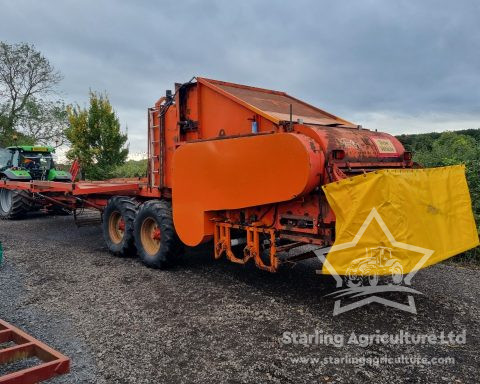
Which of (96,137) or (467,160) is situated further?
(96,137)

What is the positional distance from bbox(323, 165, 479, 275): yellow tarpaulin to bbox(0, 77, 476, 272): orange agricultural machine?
42 cm

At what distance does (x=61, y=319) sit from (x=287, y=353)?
236 cm

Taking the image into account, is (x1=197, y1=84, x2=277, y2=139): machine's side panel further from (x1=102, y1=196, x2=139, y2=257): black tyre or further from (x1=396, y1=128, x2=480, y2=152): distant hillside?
(x1=396, y1=128, x2=480, y2=152): distant hillside

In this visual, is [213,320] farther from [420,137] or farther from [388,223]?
[420,137]

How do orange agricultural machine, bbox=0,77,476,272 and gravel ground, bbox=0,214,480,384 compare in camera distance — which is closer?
gravel ground, bbox=0,214,480,384

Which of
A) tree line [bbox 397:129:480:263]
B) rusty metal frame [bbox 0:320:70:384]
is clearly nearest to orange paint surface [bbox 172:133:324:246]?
rusty metal frame [bbox 0:320:70:384]

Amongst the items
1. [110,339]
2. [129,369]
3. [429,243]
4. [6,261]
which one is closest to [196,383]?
[129,369]

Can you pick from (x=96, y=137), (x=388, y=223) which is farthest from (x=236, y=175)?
(x=96, y=137)

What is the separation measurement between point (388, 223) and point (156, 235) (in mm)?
3614

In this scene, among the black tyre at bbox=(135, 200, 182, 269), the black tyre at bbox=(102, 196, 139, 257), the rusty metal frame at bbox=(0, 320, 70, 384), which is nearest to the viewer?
the rusty metal frame at bbox=(0, 320, 70, 384)

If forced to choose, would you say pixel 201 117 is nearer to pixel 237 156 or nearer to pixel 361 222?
pixel 237 156

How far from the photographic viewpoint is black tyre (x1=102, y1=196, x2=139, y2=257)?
22.8 ft

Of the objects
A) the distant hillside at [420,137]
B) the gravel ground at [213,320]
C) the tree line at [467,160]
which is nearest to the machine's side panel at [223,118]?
the gravel ground at [213,320]

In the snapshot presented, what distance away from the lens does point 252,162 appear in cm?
492
